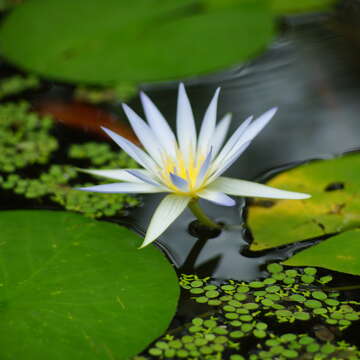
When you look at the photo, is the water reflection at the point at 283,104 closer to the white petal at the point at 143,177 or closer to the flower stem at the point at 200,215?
the flower stem at the point at 200,215

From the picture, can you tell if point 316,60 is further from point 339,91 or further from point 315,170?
point 315,170

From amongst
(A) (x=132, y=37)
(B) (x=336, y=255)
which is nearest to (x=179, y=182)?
(B) (x=336, y=255)

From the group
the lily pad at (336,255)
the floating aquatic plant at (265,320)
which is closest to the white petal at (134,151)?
the floating aquatic plant at (265,320)

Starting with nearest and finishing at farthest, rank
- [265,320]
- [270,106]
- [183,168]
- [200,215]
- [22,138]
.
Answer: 1. [265,320]
2. [183,168]
3. [200,215]
4. [22,138]
5. [270,106]

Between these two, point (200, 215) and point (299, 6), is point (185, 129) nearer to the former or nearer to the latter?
point (200, 215)

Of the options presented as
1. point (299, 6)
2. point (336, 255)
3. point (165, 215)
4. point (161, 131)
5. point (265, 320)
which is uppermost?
point (299, 6)

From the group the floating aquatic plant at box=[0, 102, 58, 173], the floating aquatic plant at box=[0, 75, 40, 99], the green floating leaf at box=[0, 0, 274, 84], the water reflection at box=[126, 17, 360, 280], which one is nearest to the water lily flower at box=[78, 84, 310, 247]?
the water reflection at box=[126, 17, 360, 280]

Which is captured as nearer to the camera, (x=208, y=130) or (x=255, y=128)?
(x=255, y=128)
